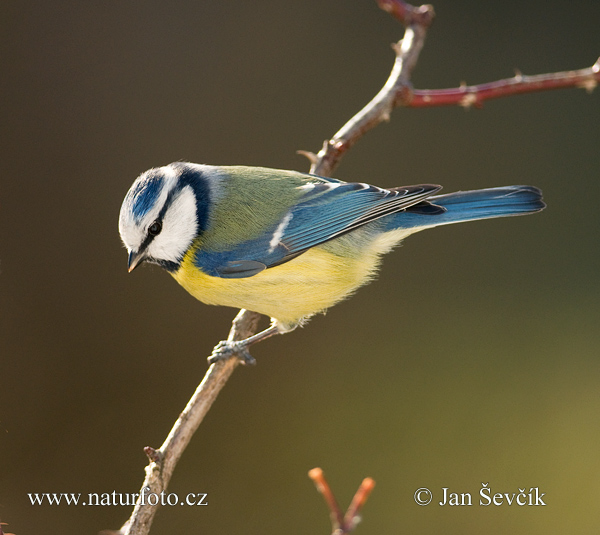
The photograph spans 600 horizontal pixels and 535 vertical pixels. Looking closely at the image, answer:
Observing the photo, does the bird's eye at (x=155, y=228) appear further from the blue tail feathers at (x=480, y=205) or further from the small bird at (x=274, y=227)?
the blue tail feathers at (x=480, y=205)

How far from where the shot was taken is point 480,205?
1907 millimetres

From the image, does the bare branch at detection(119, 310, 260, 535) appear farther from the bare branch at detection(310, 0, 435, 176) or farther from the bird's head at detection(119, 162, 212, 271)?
the bare branch at detection(310, 0, 435, 176)

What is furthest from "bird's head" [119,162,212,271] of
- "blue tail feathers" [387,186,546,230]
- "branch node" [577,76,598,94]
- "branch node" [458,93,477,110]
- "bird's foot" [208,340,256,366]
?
"branch node" [577,76,598,94]

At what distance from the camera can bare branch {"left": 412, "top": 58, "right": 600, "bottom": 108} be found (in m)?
1.68

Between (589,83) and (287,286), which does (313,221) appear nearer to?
(287,286)

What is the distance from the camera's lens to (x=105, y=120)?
2.77 meters

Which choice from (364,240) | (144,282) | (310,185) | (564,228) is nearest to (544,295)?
(564,228)

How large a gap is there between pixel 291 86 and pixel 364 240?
1302mm

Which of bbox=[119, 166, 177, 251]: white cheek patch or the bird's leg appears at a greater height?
bbox=[119, 166, 177, 251]: white cheek patch

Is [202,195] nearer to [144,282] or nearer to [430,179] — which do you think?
[144,282]

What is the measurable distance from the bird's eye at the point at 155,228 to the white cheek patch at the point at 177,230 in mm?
12

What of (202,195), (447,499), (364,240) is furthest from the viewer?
(447,499)

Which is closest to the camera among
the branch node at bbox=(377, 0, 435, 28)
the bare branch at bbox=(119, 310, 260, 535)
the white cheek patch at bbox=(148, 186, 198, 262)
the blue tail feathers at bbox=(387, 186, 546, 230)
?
the bare branch at bbox=(119, 310, 260, 535)

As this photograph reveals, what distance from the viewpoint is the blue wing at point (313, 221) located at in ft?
5.93
